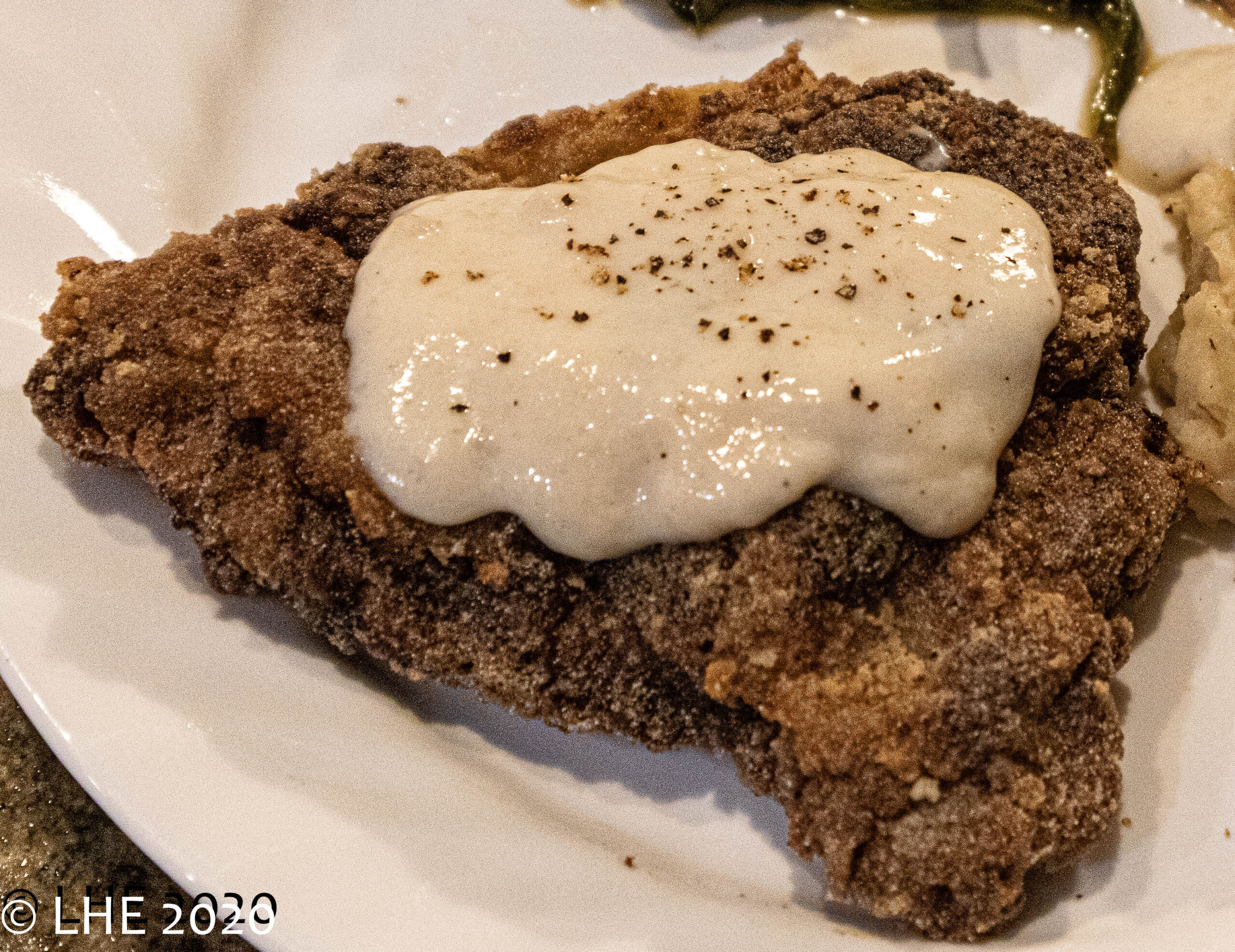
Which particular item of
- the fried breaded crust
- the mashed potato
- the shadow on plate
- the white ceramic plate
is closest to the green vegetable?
the white ceramic plate

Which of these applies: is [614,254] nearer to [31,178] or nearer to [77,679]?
[77,679]

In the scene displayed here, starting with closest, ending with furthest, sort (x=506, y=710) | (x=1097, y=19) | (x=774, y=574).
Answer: (x=774, y=574)
(x=506, y=710)
(x=1097, y=19)

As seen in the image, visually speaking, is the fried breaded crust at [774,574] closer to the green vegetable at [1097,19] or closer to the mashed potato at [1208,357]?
the mashed potato at [1208,357]

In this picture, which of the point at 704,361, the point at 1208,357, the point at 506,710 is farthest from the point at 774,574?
the point at 1208,357

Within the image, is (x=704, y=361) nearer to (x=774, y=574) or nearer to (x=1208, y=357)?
(x=774, y=574)

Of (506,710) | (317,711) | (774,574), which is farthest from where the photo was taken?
(506,710)

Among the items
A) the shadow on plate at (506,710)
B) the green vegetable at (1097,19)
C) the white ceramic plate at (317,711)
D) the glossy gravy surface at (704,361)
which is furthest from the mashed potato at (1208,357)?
the glossy gravy surface at (704,361)

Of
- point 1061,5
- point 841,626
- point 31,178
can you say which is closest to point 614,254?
point 841,626

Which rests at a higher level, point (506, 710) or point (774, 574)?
point (774, 574)
